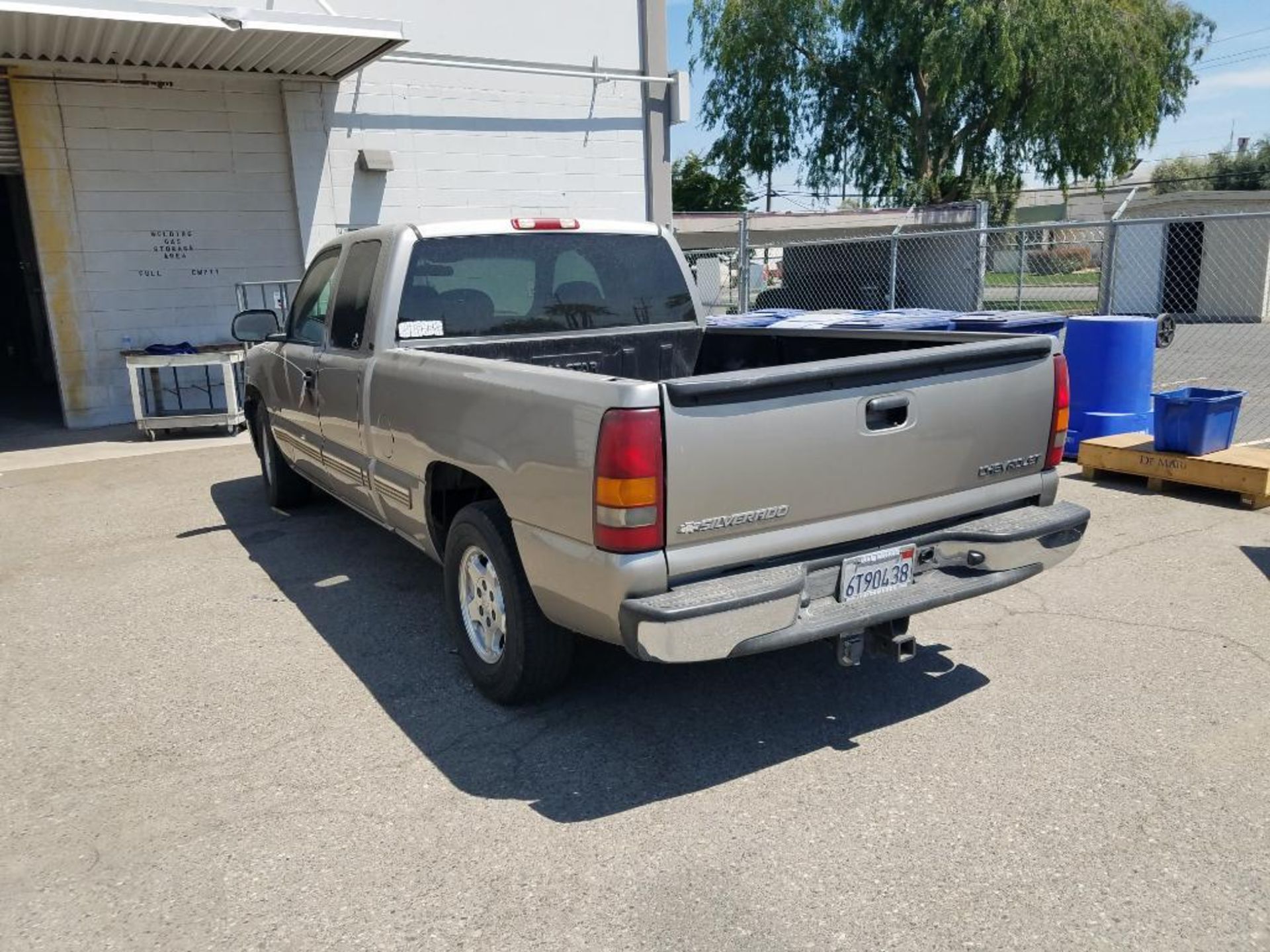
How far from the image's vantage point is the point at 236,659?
180 inches

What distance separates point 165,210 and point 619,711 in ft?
34.9

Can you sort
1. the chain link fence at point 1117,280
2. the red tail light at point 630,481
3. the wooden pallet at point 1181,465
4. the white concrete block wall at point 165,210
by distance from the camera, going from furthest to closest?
the chain link fence at point 1117,280 < the white concrete block wall at point 165,210 < the wooden pallet at point 1181,465 < the red tail light at point 630,481

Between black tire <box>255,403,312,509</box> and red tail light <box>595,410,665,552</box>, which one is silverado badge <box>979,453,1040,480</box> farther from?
black tire <box>255,403,312,509</box>

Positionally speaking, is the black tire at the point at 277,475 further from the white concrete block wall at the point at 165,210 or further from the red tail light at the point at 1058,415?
the white concrete block wall at the point at 165,210

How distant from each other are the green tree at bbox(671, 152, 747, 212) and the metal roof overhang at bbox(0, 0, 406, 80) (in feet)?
106

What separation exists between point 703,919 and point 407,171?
39.6 ft

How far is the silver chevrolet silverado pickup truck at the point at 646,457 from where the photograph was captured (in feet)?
9.91

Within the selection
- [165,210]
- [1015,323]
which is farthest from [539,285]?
[165,210]

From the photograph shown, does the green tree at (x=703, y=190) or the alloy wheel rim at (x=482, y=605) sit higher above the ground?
the green tree at (x=703, y=190)

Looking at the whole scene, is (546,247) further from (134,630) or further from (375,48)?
(375,48)

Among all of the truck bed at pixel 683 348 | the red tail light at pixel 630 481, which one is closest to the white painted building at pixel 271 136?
the truck bed at pixel 683 348

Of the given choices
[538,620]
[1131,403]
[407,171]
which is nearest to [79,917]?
[538,620]

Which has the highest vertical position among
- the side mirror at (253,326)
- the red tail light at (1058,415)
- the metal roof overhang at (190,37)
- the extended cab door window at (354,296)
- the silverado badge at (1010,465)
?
the metal roof overhang at (190,37)

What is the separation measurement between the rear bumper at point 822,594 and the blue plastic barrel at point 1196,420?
3.36 meters
